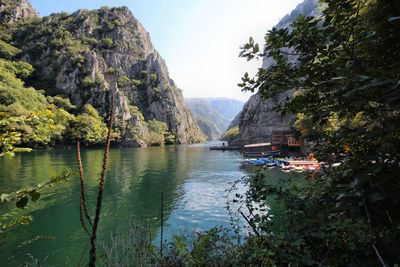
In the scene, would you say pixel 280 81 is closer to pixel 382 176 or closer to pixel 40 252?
pixel 382 176

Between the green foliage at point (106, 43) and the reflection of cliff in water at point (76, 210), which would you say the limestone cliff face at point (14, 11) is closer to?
the green foliage at point (106, 43)

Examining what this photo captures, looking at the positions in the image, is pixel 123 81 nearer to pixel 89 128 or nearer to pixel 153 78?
pixel 153 78

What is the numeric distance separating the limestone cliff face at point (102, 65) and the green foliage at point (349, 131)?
385 ft

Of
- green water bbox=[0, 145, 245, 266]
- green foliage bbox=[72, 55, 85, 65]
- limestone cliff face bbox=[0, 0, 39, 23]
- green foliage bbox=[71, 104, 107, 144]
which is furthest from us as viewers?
limestone cliff face bbox=[0, 0, 39, 23]

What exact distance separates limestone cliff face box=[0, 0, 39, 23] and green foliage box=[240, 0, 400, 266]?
629 feet

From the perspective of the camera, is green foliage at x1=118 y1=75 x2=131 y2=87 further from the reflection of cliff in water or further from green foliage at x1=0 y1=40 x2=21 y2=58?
the reflection of cliff in water

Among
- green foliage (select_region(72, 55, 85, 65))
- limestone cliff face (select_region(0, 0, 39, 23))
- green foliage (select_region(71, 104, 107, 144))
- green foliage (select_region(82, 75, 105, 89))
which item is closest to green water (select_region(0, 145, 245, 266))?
green foliage (select_region(71, 104, 107, 144))

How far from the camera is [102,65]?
149 metres

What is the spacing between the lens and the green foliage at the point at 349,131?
8.50 ft

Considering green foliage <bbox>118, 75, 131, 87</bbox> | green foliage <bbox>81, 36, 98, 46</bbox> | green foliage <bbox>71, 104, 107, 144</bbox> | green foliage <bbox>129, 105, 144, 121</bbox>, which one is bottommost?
green foliage <bbox>71, 104, 107, 144</bbox>

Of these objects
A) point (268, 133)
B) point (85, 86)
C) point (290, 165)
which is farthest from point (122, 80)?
point (290, 165)

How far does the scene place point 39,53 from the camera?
454 ft

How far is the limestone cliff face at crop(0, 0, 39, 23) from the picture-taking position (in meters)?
153

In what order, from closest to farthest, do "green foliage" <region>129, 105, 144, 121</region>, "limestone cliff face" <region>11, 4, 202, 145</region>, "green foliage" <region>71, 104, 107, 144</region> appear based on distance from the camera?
"green foliage" <region>71, 104, 107, 144</region>
"limestone cliff face" <region>11, 4, 202, 145</region>
"green foliage" <region>129, 105, 144, 121</region>
